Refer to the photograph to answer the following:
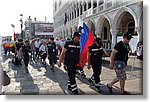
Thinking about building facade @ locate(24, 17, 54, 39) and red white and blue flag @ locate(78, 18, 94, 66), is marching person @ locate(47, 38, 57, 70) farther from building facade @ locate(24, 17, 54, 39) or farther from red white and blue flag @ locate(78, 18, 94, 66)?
red white and blue flag @ locate(78, 18, 94, 66)

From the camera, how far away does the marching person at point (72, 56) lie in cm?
360

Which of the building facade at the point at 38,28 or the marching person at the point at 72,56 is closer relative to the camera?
the marching person at the point at 72,56

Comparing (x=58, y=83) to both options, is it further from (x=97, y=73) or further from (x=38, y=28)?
(x=38, y=28)

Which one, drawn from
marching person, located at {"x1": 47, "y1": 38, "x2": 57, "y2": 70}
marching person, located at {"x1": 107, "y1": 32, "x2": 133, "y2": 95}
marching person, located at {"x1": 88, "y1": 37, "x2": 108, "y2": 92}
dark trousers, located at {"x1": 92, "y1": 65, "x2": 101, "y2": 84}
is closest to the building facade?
marching person, located at {"x1": 47, "y1": 38, "x2": 57, "y2": 70}

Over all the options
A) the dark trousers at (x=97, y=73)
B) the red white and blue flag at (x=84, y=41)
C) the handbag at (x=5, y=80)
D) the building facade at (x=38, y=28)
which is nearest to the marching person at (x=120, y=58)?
the dark trousers at (x=97, y=73)

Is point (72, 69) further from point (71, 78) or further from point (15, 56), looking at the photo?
point (15, 56)

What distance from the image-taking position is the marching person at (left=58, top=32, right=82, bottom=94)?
360cm

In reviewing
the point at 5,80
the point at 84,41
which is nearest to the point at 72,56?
the point at 84,41

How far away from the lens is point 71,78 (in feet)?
12.0

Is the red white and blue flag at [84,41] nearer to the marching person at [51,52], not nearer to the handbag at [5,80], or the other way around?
the handbag at [5,80]

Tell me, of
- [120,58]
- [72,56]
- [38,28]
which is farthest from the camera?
[38,28]

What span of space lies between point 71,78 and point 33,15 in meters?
1.31

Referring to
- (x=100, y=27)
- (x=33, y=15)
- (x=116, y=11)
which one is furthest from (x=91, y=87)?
(x=100, y=27)

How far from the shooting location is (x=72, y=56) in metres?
3.61
